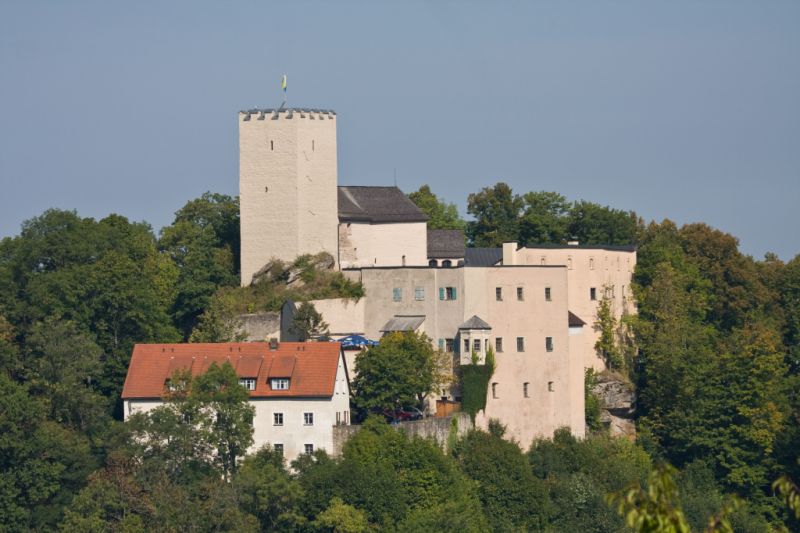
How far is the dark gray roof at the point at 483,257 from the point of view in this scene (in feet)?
226

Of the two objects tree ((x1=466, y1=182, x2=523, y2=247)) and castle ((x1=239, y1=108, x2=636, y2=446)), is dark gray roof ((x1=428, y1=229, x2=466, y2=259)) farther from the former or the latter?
tree ((x1=466, y1=182, x2=523, y2=247))

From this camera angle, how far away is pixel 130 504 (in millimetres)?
51656

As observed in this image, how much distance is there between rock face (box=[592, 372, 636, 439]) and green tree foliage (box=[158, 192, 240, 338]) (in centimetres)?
1643

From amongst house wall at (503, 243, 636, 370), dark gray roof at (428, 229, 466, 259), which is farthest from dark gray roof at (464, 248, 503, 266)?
house wall at (503, 243, 636, 370)

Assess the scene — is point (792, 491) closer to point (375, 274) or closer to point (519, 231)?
point (375, 274)

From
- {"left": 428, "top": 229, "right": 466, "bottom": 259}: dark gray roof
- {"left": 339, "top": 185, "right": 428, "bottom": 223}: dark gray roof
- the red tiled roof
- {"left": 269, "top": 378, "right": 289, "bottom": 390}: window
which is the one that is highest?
{"left": 339, "top": 185, "right": 428, "bottom": 223}: dark gray roof

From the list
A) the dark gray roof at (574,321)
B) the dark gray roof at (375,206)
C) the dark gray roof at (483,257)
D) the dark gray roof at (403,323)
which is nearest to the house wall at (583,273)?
the dark gray roof at (483,257)

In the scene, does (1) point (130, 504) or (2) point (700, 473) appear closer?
(1) point (130, 504)

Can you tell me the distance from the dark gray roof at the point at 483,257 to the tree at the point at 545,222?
262 inches

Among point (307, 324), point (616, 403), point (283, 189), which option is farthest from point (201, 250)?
point (616, 403)

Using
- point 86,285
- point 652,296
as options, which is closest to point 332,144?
point 86,285

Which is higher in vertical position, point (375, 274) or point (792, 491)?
point (375, 274)

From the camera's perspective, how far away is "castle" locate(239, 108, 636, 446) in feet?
206

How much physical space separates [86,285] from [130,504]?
42.0 ft
